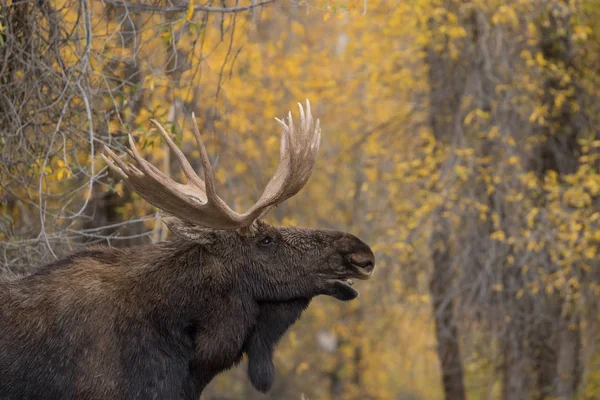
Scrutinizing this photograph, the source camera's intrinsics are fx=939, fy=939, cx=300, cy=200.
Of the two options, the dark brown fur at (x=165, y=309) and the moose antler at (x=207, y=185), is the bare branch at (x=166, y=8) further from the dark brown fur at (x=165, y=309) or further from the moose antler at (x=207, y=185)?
the dark brown fur at (x=165, y=309)

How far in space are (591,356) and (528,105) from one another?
3.11m

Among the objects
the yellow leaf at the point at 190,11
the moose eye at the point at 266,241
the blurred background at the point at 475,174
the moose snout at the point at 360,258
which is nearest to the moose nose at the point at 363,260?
the moose snout at the point at 360,258

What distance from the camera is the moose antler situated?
15.8 ft

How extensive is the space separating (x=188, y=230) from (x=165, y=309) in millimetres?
439

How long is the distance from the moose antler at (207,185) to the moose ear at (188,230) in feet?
0.28

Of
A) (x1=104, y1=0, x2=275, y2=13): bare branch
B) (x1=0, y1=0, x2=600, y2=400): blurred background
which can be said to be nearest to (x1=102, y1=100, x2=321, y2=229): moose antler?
(x1=104, y1=0, x2=275, y2=13): bare branch

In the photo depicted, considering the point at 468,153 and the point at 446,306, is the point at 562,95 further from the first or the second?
the point at 446,306

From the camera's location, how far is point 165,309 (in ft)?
16.4

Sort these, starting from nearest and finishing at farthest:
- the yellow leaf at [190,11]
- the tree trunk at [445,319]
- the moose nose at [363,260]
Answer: the moose nose at [363,260], the yellow leaf at [190,11], the tree trunk at [445,319]

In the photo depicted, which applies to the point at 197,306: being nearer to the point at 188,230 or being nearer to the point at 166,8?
the point at 188,230

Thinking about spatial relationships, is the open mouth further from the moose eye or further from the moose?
the moose eye

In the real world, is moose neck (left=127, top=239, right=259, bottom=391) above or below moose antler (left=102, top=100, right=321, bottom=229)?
below

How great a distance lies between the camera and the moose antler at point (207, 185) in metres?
4.82

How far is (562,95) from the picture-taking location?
1064 cm
